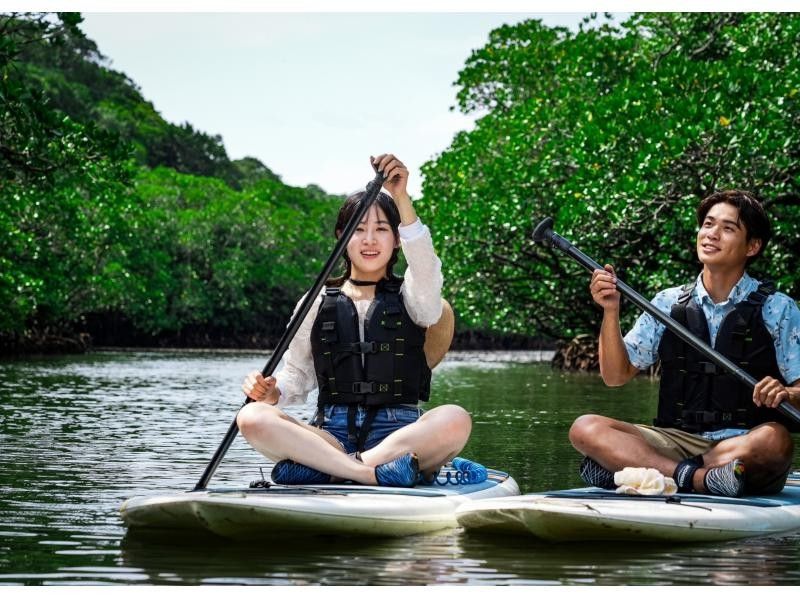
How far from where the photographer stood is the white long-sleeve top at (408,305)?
5719 millimetres

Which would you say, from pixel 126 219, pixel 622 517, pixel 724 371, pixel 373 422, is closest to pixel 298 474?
pixel 373 422

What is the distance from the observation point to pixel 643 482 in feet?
18.2

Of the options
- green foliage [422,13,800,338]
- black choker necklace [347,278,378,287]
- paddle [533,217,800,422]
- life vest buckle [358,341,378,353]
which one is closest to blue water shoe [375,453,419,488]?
life vest buckle [358,341,378,353]

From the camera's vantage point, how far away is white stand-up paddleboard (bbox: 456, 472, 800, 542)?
5055 mm

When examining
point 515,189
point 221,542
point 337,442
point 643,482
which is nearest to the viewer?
point 221,542

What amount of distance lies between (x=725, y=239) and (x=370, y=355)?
1504 mm

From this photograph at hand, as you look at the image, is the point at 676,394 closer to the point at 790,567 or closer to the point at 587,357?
the point at 790,567

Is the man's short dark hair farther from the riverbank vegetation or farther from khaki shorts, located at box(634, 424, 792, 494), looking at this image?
the riverbank vegetation

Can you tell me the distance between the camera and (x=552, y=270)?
78.8 ft

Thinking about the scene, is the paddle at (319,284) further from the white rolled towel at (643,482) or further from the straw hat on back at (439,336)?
the white rolled towel at (643,482)

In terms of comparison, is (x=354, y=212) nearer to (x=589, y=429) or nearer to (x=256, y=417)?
(x=256, y=417)

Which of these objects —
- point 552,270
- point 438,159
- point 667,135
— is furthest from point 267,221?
point 667,135

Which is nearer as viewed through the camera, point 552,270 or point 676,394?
point 676,394

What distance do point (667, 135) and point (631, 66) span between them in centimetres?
704
